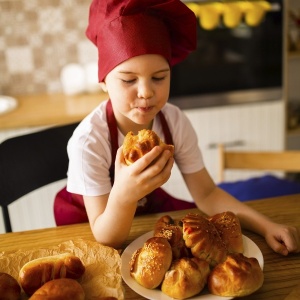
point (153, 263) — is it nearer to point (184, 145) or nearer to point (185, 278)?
point (185, 278)

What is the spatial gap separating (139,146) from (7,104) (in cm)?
157

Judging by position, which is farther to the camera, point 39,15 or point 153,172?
point 39,15

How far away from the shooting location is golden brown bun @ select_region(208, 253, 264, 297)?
0.62 metres

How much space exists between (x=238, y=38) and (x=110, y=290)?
180cm

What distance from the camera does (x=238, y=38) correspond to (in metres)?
2.19

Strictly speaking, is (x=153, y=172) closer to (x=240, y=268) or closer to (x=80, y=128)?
(x=240, y=268)

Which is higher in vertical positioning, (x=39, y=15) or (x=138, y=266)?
(x=39, y=15)

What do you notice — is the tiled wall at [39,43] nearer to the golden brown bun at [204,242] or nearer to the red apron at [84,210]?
the red apron at [84,210]

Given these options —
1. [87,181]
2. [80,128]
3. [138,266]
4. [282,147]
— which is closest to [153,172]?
[138,266]

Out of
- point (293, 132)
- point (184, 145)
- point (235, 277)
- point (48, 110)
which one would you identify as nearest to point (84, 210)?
point (184, 145)

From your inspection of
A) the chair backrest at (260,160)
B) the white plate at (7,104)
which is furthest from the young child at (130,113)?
the white plate at (7,104)

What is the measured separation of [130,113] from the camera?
85 cm

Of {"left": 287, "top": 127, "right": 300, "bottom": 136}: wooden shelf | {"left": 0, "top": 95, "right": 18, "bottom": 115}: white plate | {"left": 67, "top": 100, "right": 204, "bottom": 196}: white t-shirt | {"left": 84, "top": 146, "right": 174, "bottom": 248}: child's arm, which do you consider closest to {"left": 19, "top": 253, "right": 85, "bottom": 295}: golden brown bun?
{"left": 84, "top": 146, "right": 174, "bottom": 248}: child's arm

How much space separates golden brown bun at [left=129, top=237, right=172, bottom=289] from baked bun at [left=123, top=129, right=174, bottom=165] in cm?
13
